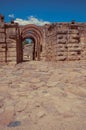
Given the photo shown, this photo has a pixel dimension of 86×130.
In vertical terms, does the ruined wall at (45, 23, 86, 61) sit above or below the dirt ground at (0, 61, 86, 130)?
above

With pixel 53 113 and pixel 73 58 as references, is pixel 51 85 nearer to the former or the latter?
pixel 53 113

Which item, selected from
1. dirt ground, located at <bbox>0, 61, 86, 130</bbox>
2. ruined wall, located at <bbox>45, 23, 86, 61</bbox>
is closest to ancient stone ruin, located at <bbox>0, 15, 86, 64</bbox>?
ruined wall, located at <bbox>45, 23, 86, 61</bbox>

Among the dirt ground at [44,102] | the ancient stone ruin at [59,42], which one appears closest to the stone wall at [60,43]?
the ancient stone ruin at [59,42]

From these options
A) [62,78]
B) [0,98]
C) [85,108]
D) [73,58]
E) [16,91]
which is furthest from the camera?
[73,58]

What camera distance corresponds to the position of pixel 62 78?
6828 millimetres

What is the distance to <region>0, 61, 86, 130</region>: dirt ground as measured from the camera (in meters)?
3.84

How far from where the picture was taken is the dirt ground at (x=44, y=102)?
384 cm

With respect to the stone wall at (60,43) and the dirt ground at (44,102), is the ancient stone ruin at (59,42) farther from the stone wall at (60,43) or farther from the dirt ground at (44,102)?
the dirt ground at (44,102)

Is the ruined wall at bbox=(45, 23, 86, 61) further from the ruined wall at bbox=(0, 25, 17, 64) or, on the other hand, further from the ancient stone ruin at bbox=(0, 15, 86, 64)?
the ruined wall at bbox=(0, 25, 17, 64)

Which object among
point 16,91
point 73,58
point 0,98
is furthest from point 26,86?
point 73,58

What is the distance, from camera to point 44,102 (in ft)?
15.7

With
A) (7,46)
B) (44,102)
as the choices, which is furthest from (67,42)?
(44,102)

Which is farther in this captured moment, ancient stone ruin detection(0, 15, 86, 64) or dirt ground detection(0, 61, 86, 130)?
ancient stone ruin detection(0, 15, 86, 64)

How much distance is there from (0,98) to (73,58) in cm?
633
